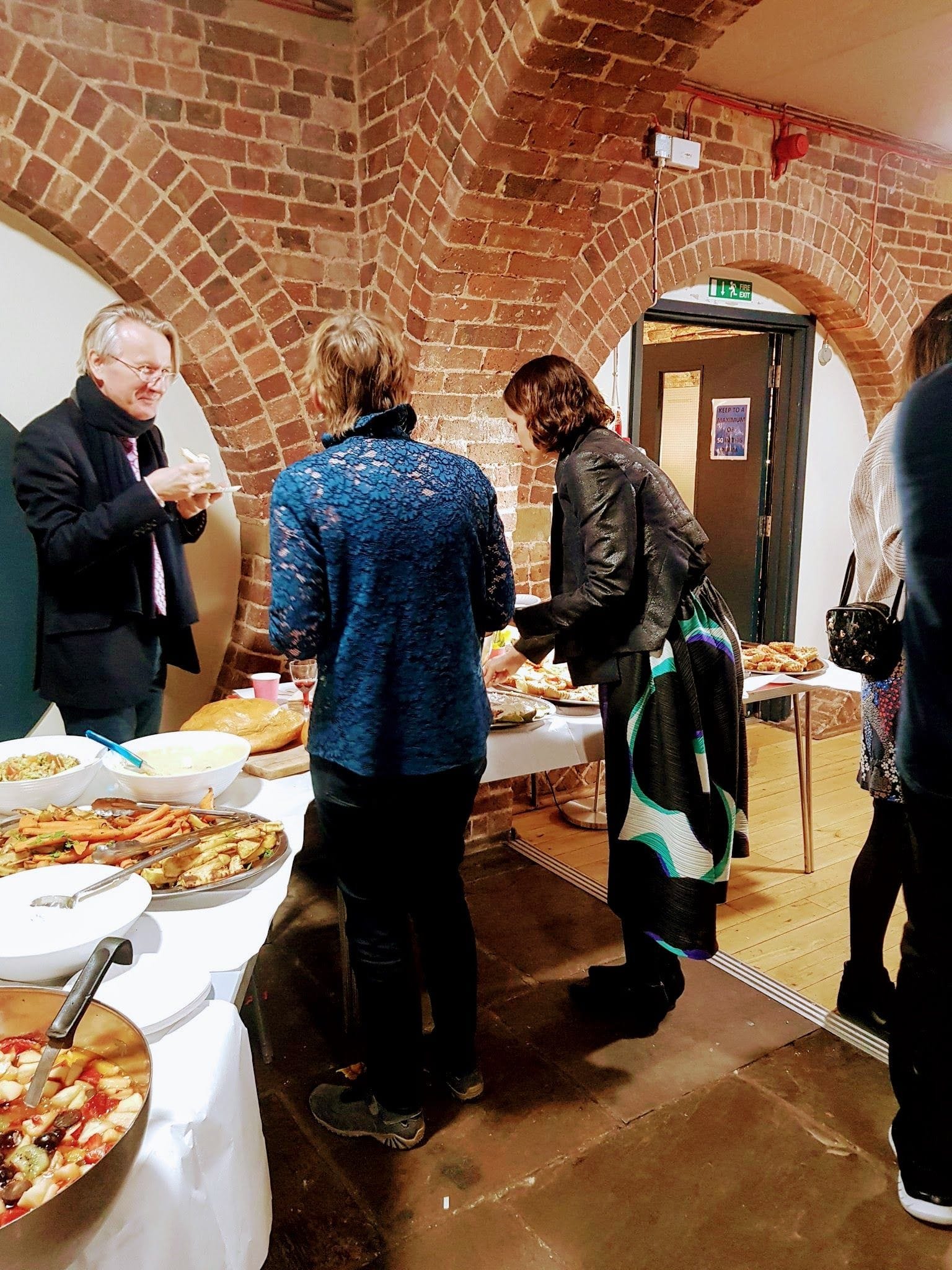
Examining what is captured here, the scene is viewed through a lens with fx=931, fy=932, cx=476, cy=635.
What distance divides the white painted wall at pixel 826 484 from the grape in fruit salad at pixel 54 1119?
5056mm

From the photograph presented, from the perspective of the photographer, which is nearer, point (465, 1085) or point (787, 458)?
point (465, 1085)

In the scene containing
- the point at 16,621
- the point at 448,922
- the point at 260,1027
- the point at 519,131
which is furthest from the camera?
the point at 16,621

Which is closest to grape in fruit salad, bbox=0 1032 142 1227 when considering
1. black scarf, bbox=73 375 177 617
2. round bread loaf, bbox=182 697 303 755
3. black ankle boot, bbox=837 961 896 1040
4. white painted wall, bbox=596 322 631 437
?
round bread loaf, bbox=182 697 303 755

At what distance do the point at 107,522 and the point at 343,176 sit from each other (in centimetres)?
190

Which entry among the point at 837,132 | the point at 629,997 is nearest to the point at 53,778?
the point at 629,997

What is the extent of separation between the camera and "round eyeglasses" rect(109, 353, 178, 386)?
2.41m

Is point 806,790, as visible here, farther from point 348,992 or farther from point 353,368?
point 353,368

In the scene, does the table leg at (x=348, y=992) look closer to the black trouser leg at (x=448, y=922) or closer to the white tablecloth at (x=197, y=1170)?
the black trouser leg at (x=448, y=922)

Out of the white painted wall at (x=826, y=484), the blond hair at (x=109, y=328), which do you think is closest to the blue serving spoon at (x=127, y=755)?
the blond hair at (x=109, y=328)

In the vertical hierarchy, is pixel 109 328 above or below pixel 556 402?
above

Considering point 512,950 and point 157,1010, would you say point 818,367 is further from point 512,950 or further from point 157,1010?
point 157,1010

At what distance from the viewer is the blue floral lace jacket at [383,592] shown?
1.66m

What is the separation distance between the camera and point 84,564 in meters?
2.32

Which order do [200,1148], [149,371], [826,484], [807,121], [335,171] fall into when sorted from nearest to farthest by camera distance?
[200,1148], [149,371], [335,171], [807,121], [826,484]
